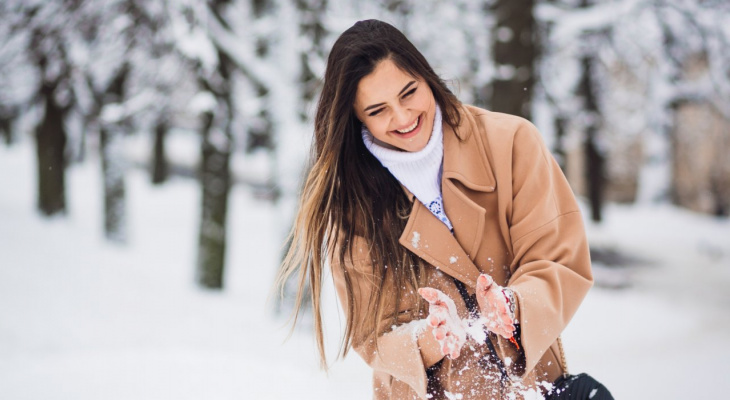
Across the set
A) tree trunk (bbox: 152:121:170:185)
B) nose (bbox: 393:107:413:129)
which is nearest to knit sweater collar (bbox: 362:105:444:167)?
nose (bbox: 393:107:413:129)

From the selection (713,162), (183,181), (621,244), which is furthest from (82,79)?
(713,162)

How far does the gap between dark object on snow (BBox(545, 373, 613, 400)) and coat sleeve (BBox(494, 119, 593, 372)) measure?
20 centimetres

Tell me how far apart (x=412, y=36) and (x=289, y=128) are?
9.97 feet

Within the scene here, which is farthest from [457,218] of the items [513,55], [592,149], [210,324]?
[592,149]

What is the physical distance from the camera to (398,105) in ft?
A: 7.13

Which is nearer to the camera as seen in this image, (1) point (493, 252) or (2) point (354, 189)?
(1) point (493, 252)

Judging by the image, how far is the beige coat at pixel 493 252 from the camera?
2.03 meters

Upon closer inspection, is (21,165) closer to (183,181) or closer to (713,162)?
(183,181)

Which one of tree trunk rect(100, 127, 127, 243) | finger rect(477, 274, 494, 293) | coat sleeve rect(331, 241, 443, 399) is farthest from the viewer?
tree trunk rect(100, 127, 127, 243)

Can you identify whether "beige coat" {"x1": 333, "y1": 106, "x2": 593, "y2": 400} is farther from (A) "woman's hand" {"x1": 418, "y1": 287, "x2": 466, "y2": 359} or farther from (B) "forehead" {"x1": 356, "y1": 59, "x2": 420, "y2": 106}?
(B) "forehead" {"x1": 356, "y1": 59, "x2": 420, "y2": 106}

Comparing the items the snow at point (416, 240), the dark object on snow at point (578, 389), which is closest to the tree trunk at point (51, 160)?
the snow at point (416, 240)

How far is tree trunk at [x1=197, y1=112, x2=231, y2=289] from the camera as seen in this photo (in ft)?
28.0

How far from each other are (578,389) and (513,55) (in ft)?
18.8

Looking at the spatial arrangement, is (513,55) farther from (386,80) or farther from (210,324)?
(386,80)
